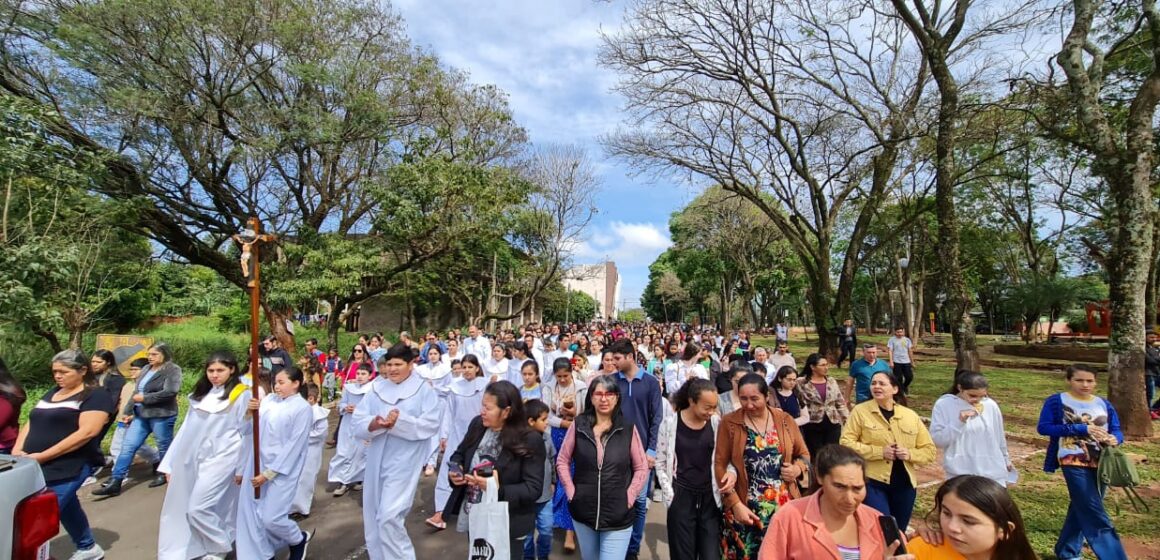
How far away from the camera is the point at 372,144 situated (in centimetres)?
1636

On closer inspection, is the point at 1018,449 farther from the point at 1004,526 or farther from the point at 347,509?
the point at 347,509

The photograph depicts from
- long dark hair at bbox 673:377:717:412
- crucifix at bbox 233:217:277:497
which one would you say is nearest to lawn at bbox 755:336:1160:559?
long dark hair at bbox 673:377:717:412

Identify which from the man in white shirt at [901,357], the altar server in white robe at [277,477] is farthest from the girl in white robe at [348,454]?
the man in white shirt at [901,357]

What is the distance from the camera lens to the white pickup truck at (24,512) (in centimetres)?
197

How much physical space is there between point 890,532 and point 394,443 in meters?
3.11

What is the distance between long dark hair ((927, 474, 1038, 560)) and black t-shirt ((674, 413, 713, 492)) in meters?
1.54

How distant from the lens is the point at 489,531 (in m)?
2.77

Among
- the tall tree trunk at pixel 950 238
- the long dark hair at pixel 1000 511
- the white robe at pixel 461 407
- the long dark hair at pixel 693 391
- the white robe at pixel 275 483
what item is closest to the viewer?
the long dark hair at pixel 1000 511

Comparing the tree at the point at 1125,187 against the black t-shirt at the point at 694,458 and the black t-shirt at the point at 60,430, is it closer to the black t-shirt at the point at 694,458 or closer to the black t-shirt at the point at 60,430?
the black t-shirt at the point at 694,458

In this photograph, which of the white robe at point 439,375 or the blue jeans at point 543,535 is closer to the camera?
the blue jeans at point 543,535

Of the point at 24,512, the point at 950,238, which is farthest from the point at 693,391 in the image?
the point at 950,238

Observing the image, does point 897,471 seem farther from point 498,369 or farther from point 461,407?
point 498,369

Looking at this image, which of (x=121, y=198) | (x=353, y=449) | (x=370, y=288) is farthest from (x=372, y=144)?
(x=353, y=449)

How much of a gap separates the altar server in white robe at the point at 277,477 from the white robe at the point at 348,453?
5.31 ft
